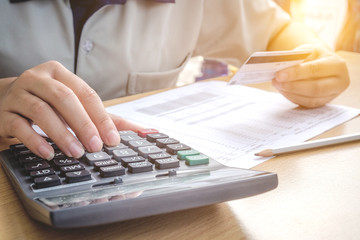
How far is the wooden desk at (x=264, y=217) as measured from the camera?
0.32 m

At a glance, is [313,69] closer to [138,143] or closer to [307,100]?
[307,100]

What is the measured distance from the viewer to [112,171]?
1.18 feet

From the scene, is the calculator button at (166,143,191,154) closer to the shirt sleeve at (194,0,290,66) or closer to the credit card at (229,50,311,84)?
the credit card at (229,50,311,84)

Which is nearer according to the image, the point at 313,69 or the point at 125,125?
the point at 125,125

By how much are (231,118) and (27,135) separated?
1.05 ft

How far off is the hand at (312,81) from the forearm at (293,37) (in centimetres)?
26

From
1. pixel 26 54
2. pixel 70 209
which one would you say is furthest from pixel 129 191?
pixel 26 54

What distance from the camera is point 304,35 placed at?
A: 1.01m

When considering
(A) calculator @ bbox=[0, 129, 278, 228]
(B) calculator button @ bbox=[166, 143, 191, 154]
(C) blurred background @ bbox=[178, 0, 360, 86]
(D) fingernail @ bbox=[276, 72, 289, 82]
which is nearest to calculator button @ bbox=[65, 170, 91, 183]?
(A) calculator @ bbox=[0, 129, 278, 228]

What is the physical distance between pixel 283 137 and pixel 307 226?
229 mm

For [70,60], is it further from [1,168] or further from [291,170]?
[291,170]

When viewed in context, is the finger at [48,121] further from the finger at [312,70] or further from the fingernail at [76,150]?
the finger at [312,70]

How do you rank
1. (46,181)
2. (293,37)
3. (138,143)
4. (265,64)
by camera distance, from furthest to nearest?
(293,37) < (265,64) < (138,143) < (46,181)

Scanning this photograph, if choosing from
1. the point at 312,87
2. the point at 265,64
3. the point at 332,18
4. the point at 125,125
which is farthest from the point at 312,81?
the point at 332,18
